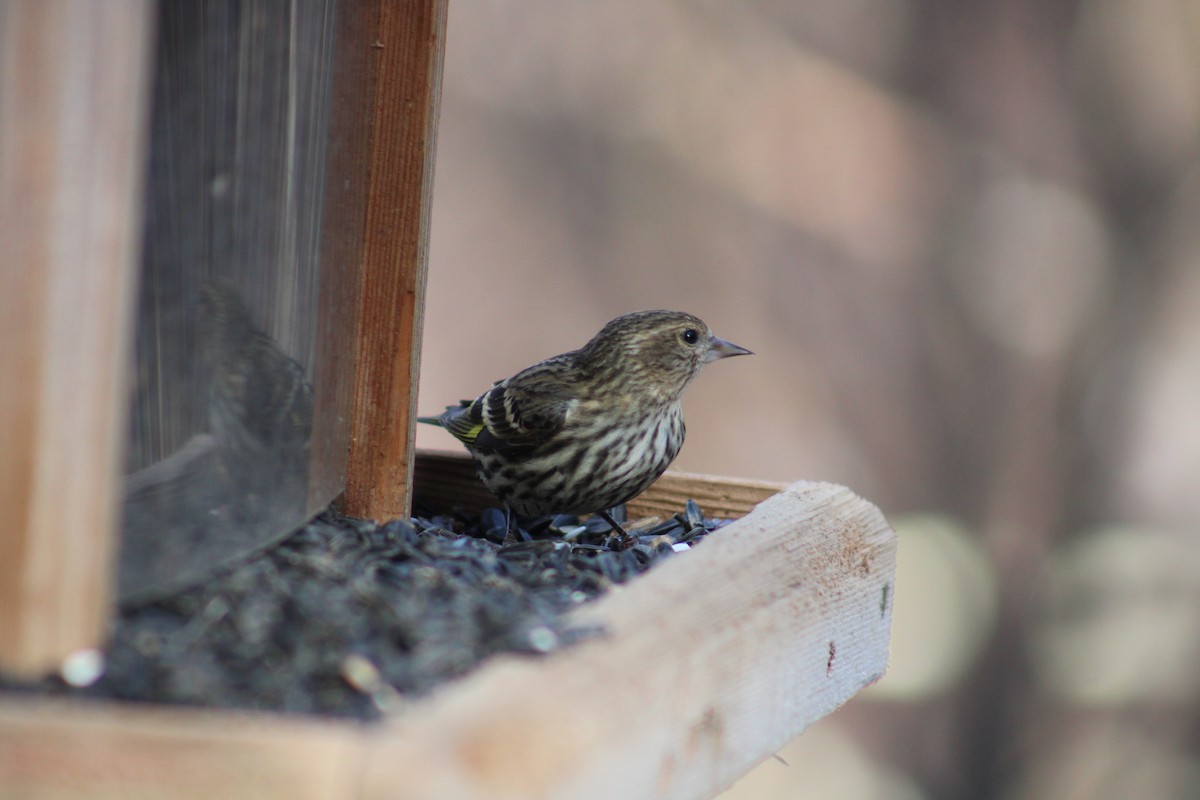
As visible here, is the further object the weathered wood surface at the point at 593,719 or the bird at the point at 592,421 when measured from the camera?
the bird at the point at 592,421

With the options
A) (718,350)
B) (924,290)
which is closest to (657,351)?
(718,350)

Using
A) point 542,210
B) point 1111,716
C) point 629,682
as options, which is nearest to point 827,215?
point 542,210

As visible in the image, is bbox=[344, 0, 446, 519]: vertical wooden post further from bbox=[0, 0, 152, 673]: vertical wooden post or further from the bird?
bbox=[0, 0, 152, 673]: vertical wooden post

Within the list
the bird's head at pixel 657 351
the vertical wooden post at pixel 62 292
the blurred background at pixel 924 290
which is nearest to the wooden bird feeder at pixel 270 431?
the vertical wooden post at pixel 62 292

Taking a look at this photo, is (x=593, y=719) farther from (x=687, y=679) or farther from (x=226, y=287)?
(x=226, y=287)

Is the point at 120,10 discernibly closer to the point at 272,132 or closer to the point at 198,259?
the point at 198,259

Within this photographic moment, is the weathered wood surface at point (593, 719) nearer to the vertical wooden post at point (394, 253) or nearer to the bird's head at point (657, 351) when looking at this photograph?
the vertical wooden post at point (394, 253)

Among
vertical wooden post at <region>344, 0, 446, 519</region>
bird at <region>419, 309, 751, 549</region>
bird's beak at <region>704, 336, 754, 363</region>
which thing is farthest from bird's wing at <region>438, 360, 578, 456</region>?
vertical wooden post at <region>344, 0, 446, 519</region>
